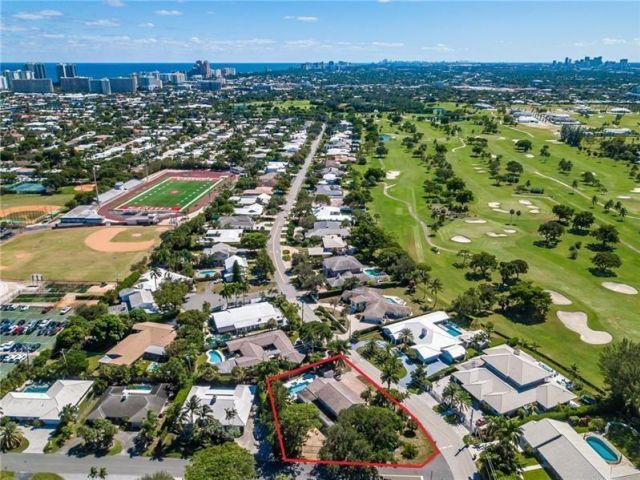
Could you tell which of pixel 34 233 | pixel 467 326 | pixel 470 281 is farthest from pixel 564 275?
pixel 34 233

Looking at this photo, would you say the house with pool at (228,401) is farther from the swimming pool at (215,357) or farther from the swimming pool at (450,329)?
the swimming pool at (450,329)

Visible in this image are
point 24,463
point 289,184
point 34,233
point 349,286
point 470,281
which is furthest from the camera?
point 289,184

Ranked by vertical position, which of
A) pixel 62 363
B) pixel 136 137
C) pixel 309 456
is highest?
pixel 136 137

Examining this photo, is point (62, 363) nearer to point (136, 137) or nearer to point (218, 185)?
point (218, 185)

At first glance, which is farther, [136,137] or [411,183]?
[136,137]

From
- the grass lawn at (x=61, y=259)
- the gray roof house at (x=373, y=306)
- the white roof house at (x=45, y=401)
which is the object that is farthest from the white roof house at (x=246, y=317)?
the grass lawn at (x=61, y=259)

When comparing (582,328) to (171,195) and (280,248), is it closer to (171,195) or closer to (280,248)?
(280,248)
